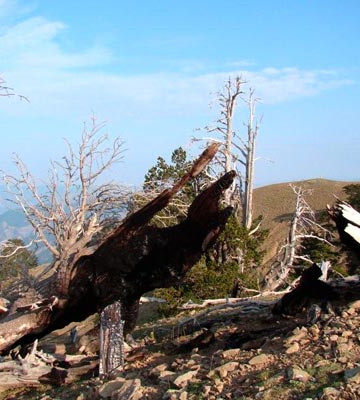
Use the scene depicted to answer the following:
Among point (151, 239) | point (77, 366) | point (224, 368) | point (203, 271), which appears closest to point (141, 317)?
point (203, 271)

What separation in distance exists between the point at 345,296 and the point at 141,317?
14220 mm

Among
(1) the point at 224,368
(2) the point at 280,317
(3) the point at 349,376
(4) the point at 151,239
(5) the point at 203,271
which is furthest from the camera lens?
(5) the point at 203,271

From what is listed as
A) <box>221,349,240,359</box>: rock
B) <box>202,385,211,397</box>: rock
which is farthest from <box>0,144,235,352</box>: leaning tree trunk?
<box>202,385,211,397</box>: rock

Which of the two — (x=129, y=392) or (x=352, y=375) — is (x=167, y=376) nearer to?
(x=129, y=392)

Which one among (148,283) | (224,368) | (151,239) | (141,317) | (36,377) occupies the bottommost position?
(141,317)

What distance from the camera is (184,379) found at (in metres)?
5.55

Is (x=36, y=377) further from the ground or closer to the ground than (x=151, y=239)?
closer to the ground

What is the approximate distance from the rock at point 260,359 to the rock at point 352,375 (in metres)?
1.05

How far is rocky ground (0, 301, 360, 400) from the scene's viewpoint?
4.84 metres

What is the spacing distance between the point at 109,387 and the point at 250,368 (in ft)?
5.54

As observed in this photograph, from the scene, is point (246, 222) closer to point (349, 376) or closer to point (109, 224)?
point (109, 224)

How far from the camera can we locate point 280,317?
798 cm

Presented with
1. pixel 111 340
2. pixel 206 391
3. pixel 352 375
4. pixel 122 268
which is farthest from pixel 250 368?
pixel 122 268

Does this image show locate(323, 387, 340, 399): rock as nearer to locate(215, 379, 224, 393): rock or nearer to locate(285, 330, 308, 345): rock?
locate(215, 379, 224, 393): rock
